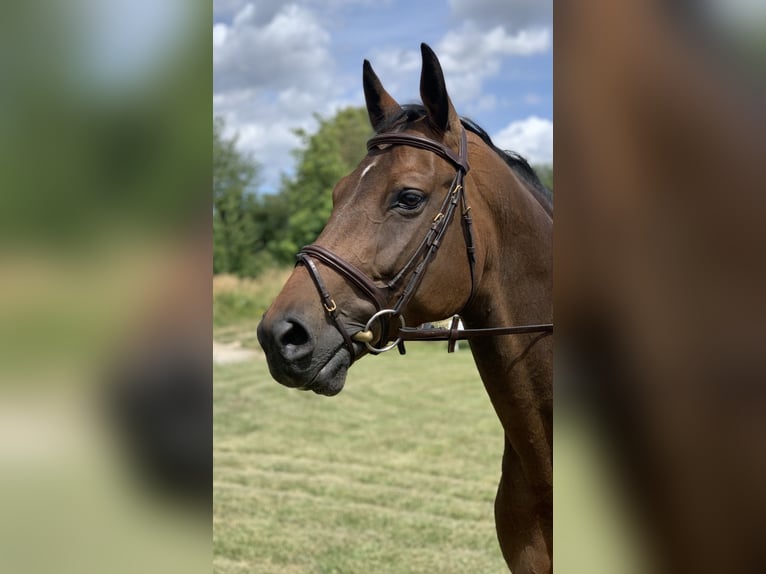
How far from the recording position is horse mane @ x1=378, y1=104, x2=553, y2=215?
2.55 metres

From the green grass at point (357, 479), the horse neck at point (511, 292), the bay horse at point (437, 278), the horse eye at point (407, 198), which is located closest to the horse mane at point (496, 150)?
the bay horse at point (437, 278)

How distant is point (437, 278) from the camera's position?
2385 millimetres

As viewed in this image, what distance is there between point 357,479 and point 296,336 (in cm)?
515

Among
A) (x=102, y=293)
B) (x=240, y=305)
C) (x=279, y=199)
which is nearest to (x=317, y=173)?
(x=279, y=199)

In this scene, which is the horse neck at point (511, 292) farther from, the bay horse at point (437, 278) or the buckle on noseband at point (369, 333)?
the buckle on noseband at point (369, 333)

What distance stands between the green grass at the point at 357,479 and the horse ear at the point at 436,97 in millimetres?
3386

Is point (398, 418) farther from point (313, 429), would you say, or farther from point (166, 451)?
point (166, 451)

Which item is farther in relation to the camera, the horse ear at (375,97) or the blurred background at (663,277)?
the horse ear at (375,97)

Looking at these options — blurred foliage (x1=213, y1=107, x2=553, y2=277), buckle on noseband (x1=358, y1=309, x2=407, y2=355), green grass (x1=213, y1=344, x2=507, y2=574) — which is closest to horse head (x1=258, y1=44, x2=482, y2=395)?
buckle on noseband (x1=358, y1=309, x2=407, y2=355)

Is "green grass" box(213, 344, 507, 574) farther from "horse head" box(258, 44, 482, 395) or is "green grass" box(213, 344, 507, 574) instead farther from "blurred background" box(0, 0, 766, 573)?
"blurred background" box(0, 0, 766, 573)

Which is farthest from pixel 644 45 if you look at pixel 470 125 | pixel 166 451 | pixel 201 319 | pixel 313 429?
pixel 313 429

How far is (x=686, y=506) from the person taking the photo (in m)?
0.89

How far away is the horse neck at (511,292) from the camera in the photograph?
2.47 meters

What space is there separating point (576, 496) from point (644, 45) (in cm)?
61
